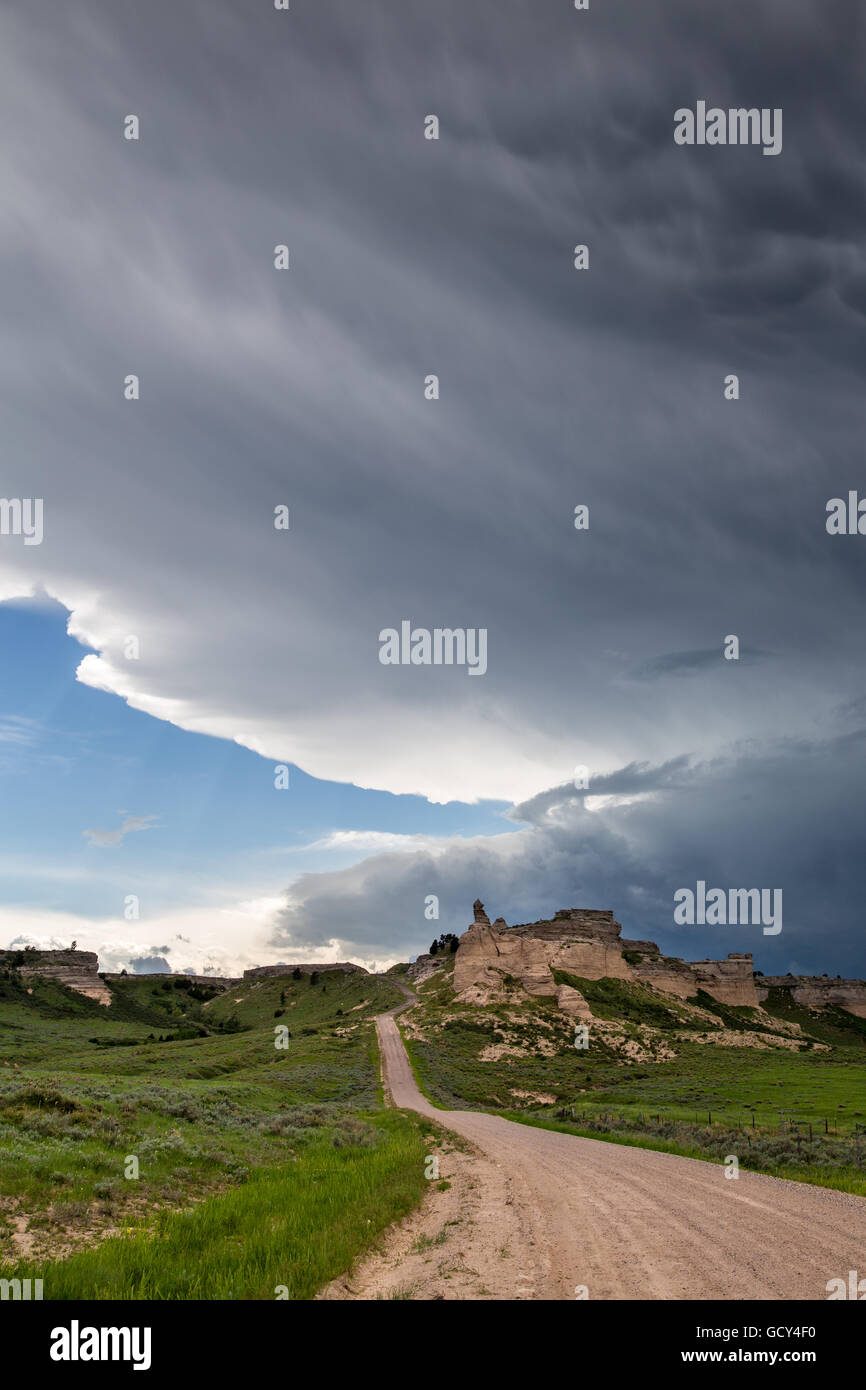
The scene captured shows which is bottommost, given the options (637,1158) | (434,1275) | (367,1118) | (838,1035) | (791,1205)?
(838,1035)

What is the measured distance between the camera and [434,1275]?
33.4ft

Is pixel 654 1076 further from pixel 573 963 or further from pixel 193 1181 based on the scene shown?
pixel 193 1181

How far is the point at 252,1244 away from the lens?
1083cm

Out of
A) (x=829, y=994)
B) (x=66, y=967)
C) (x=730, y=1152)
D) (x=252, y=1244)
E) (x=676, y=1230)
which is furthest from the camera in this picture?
(x=829, y=994)

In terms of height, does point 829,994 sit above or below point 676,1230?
below

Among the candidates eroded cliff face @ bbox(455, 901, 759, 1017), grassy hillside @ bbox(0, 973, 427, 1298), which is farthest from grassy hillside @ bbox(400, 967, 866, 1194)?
grassy hillside @ bbox(0, 973, 427, 1298)

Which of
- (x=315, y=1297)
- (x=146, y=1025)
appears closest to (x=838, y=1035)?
(x=146, y=1025)

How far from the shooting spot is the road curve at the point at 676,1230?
9422 mm

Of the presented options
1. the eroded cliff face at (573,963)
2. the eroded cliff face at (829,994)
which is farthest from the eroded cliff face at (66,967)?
the eroded cliff face at (829,994)

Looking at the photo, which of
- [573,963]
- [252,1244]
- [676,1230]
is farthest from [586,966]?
[252,1244]

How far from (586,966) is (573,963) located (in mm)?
2756

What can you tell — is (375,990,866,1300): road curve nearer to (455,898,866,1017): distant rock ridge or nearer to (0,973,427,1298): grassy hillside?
(0,973,427,1298): grassy hillside
